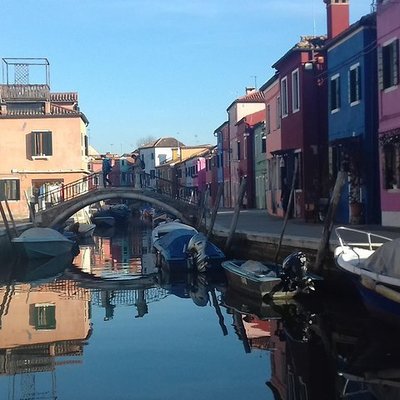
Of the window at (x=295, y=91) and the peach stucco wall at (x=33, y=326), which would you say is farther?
the window at (x=295, y=91)

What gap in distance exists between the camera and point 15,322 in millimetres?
14555

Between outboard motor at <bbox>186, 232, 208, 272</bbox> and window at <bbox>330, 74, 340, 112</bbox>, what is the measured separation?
6730 mm

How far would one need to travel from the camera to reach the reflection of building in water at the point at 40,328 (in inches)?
424

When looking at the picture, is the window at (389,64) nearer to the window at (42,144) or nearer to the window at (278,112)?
the window at (278,112)

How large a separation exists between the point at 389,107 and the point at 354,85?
303 cm

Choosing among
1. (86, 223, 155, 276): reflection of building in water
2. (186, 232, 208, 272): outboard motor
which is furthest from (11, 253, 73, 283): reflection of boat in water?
(186, 232, 208, 272): outboard motor

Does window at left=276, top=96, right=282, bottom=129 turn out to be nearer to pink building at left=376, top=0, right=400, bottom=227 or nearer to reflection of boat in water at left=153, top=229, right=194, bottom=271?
reflection of boat in water at left=153, top=229, right=194, bottom=271

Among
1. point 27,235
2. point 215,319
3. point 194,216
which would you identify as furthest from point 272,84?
point 215,319

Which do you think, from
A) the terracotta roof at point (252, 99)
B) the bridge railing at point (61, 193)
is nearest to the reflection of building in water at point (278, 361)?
the bridge railing at point (61, 193)

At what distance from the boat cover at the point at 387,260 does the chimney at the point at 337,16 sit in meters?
16.3

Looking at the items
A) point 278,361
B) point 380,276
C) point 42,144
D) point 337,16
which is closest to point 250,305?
point 380,276

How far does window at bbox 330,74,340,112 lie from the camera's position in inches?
→ 969

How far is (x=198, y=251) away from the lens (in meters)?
21.8

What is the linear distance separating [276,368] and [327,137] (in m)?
17.6
